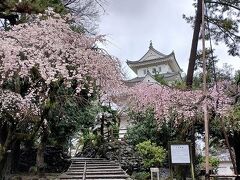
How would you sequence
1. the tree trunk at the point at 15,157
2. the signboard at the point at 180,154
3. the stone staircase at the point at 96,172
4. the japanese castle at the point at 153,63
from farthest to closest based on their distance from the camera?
the japanese castle at the point at 153,63
the tree trunk at the point at 15,157
the stone staircase at the point at 96,172
the signboard at the point at 180,154

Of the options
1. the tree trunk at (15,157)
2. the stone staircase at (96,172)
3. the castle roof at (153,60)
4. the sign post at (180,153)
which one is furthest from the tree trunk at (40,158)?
the castle roof at (153,60)

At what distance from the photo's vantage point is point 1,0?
1083 centimetres

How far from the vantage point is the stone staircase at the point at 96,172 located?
12.4 metres

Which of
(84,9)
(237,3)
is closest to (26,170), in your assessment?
(84,9)

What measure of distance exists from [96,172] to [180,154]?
4789 millimetres

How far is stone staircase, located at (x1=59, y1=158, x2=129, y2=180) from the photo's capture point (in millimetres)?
12414

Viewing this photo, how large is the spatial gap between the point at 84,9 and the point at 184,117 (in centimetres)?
929

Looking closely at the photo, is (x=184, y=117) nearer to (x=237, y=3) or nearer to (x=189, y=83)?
(x=189, y=83)

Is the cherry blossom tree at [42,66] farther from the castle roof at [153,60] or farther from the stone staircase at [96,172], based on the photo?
the castle roof at [153,60]

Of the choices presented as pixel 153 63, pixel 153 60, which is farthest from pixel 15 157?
pixel 153 63

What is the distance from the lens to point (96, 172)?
1329 centimetres

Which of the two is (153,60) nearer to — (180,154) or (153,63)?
(153,63)

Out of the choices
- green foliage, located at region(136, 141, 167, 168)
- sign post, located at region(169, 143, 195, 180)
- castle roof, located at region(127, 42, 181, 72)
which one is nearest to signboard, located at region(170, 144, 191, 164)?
sign post, located at region(169, 143, 195, 180)

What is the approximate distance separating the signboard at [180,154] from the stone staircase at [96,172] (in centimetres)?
333
